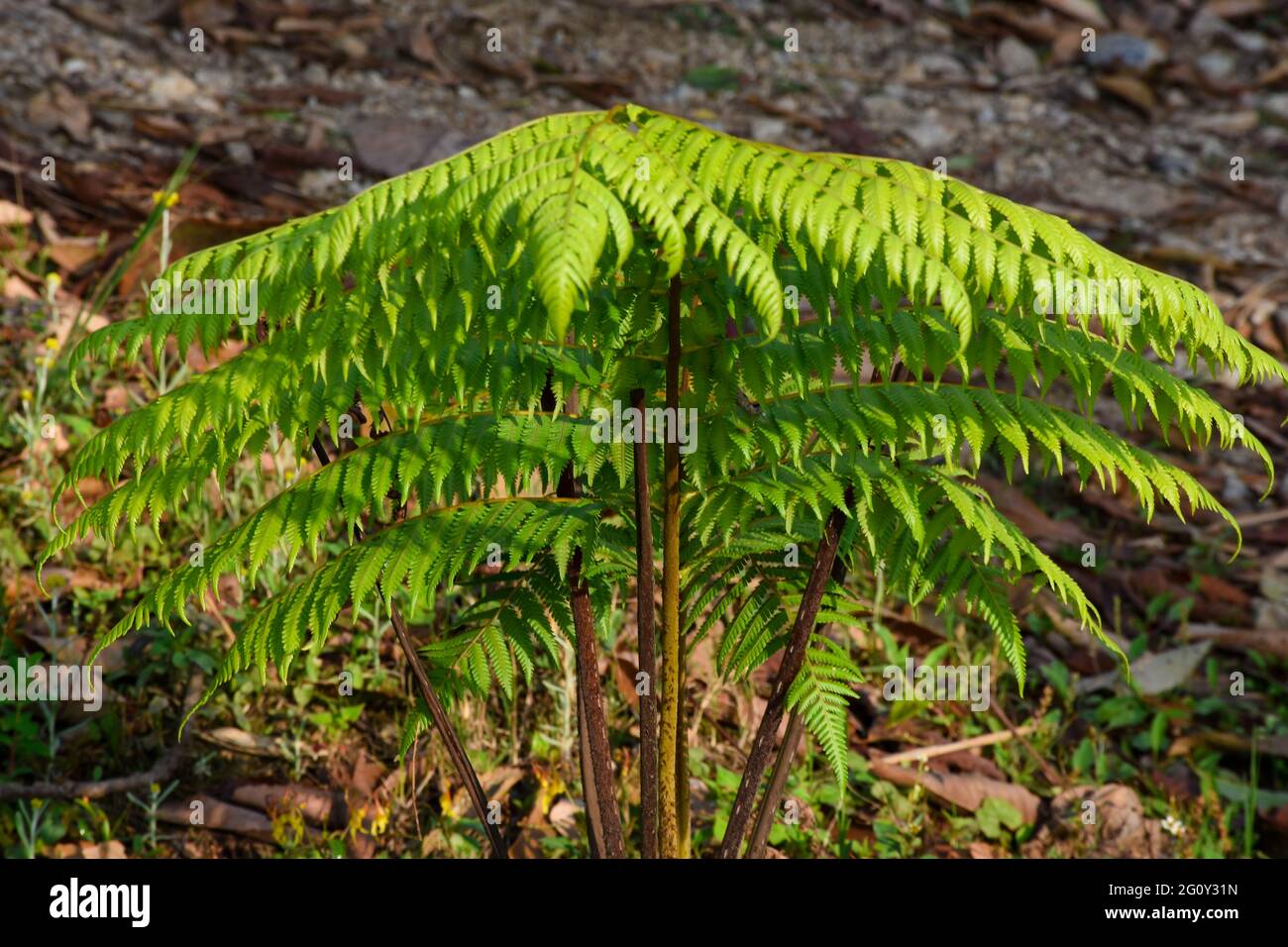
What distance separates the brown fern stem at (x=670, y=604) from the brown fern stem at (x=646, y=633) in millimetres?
23

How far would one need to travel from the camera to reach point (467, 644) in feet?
7.85

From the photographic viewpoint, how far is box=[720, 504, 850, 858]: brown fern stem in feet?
7.23

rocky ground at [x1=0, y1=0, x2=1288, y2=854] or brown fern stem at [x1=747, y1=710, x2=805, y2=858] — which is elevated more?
rocky ground at [x1=0, y1=0, x2=1288, y2=854]

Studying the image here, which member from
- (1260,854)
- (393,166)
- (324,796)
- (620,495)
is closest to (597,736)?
(620,495)

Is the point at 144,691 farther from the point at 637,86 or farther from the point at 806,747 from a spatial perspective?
the point at 637,86

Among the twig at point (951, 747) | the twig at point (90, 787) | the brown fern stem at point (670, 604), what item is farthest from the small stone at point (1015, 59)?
the brown fern stem at point (670, 604)

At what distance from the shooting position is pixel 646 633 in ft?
6.91

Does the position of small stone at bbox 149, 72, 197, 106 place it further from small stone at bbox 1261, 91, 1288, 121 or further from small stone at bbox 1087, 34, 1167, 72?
small stone at bbox 1261, 91, 1288, 121

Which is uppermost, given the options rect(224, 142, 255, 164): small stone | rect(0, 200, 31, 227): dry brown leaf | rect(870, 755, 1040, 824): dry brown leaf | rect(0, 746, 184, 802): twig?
rect(224, 142, 255, 164): small stone

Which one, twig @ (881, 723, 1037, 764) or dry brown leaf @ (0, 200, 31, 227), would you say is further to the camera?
dry brown leaf @ (0, 200, 31, 227)

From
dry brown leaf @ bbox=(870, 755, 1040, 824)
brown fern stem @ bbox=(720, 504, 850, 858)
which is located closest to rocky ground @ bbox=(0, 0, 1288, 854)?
dry brown leaf @ bbox=(870, 755, 1040, 824)

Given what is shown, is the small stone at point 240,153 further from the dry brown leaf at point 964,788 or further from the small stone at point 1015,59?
the small stone at point 1015,59

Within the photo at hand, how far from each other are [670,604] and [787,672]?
0.85 feet

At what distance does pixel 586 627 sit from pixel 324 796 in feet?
5.01
